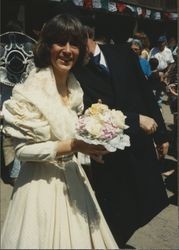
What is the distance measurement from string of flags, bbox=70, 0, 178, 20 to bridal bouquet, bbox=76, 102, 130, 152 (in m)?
8.94

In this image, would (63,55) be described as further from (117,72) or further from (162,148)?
(162,148)

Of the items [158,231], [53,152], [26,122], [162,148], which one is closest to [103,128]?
[53,152]

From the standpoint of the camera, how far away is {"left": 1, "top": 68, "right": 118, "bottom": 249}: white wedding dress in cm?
225

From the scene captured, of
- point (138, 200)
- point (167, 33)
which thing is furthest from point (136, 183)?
point (167, 33)

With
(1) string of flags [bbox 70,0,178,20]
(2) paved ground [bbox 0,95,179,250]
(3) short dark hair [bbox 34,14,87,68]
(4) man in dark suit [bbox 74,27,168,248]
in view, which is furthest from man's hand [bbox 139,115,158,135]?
(1) string of flags [bbox 70,0,178,20]

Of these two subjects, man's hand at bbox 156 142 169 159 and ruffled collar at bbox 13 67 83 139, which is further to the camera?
man's hand at bbox 156 142 169 159

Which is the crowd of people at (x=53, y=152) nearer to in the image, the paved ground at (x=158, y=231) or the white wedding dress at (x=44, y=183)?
the white wedding dress at (x=44, y=183)

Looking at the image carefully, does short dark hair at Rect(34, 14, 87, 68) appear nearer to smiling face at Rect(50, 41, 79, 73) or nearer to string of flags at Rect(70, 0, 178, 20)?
smiling face at Rect(50, 41, 79, 73)

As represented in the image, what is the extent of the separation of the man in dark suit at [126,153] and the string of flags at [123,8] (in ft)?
26.4

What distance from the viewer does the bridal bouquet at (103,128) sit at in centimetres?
219

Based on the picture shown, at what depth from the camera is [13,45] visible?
5461 mm

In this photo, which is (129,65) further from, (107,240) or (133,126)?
(107,240)

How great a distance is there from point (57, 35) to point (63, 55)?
0.10 m

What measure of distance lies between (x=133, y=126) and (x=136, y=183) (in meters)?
0.48
